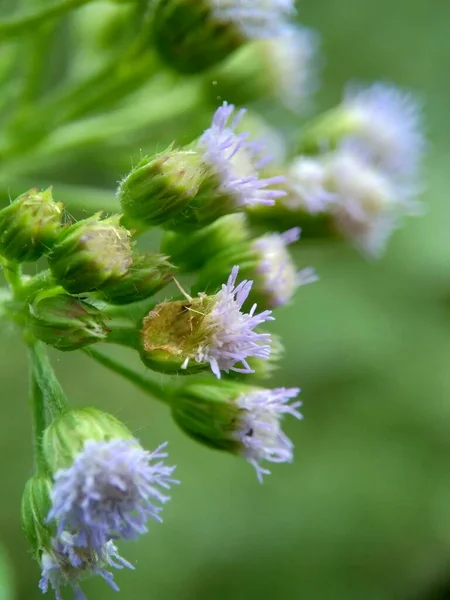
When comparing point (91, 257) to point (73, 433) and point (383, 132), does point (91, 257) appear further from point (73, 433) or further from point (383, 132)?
point (383, 132)

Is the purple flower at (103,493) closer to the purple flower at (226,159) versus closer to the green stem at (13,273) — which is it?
the green stem at (13,273)

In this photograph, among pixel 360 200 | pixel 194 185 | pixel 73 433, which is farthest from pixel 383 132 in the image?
pixel 73 433

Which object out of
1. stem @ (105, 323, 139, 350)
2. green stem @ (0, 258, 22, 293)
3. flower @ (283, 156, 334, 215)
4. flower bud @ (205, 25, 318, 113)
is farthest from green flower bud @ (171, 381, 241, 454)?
flower bud @ (205, 25, 318, 113)

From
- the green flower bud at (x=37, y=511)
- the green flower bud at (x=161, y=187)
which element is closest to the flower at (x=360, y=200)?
the green flower bud at (x=161, y=187)

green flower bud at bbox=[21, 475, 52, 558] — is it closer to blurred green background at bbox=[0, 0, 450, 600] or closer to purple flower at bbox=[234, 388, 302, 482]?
purple flower at bbox=[234, 388, 302, 482]

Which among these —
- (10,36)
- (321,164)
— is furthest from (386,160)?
(10,36)

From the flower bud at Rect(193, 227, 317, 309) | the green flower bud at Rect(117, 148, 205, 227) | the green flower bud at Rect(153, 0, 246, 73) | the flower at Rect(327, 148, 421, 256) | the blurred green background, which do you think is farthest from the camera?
the blurred green background
